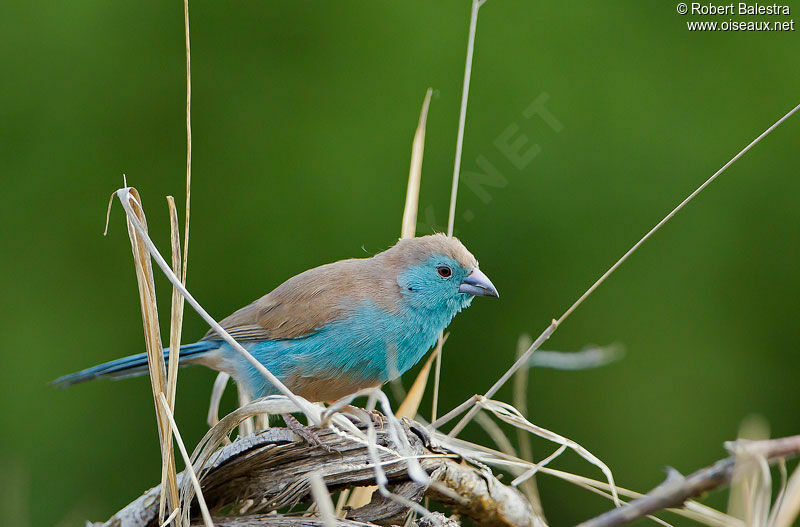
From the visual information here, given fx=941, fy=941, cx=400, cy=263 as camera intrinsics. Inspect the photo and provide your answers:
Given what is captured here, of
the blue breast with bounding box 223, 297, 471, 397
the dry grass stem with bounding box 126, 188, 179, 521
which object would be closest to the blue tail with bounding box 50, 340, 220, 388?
the blue breast with bounding box 223, 297, 471, 397

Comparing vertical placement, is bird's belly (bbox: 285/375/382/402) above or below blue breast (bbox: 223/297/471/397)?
below

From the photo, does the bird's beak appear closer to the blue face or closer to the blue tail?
the blue face

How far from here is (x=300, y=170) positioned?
6035mm

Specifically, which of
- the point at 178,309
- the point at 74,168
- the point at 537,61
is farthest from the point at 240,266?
the point at 178,309

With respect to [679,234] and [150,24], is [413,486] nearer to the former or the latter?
[679,234]

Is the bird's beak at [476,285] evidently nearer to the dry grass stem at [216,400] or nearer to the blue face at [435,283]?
the blue face at [435,283]

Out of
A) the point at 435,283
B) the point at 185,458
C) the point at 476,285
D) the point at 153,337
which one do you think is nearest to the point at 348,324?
the point at 435,283

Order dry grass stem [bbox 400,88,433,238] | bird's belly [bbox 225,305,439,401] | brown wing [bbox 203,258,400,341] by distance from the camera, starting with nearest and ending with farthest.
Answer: dry grass stem [bbox 400,88,433,238], bird's belly [bbox 225,305,439,401], brown wing [bbox 203,258,400,341]

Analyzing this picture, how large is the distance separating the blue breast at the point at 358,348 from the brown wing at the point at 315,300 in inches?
1.6

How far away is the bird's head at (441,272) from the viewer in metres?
3.58

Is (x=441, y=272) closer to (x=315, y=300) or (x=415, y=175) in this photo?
(x=315, y=300)

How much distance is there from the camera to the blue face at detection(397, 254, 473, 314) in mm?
3543

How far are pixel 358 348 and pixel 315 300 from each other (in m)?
0.36

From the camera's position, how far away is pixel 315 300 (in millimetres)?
3586
